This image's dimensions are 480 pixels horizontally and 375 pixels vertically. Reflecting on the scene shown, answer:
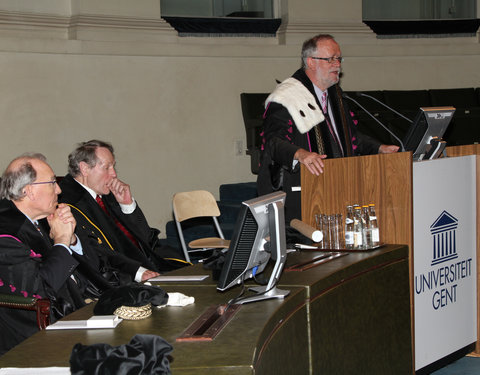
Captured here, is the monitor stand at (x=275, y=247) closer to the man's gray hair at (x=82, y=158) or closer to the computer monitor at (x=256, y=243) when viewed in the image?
the computer monitor at (x=256, y=243)

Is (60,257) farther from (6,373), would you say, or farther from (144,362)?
(144,362)

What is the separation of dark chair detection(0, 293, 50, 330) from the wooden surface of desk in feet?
1.47

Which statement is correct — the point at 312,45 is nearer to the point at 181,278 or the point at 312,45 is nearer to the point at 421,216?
the point at 421,216

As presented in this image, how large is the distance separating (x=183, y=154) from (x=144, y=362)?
569 cm

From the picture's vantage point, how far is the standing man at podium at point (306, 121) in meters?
3.88

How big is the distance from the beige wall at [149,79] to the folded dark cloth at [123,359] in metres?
5.02

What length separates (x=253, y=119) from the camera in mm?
6824

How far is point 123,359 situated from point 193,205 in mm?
3656

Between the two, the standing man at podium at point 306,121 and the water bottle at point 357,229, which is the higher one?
the standing man at podium at point 306,121

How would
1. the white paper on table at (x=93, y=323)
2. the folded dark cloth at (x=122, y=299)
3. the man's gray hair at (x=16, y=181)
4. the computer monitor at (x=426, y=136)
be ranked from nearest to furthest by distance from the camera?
the white paper on table at (x=93, y=323)
the folded dark cloth at (x=122, y=299)
the man's gray hair at (x=16, y=181)
the computer monitor at (x=426, y=136)

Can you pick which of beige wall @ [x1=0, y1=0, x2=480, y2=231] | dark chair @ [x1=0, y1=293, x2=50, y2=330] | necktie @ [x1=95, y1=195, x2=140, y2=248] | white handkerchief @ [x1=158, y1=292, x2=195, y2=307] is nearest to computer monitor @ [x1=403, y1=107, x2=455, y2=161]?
necktie @ [x1=95, y1=195, x2=140, y2=248]

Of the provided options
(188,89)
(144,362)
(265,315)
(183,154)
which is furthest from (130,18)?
(144,362)

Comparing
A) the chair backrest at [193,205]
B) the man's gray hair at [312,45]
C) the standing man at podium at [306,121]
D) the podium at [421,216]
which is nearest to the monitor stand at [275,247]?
the podium at [421,216]

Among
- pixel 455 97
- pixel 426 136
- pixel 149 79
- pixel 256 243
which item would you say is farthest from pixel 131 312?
pixel 455 97
